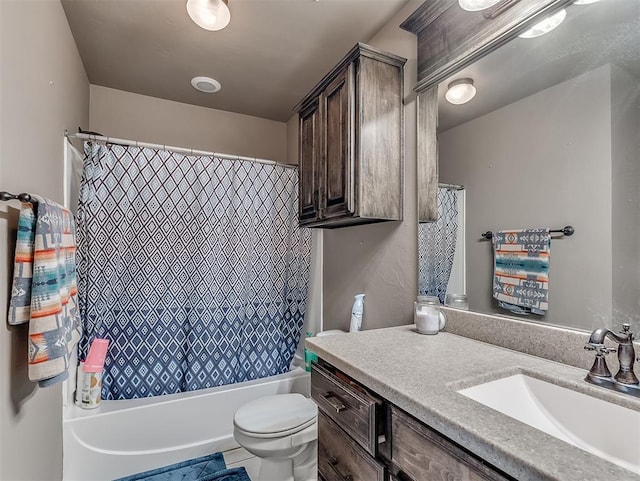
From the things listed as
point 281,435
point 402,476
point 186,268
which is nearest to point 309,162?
point 186,268

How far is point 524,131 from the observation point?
1.09m

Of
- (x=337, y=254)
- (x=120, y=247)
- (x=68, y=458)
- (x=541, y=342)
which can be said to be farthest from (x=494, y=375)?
(x=68, y=458)

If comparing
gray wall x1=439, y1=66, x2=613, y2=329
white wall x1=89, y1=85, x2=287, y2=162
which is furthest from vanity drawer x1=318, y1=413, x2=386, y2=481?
white wall x1=89, y1=85, x2=287, y2=162

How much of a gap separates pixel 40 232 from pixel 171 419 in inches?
52.1

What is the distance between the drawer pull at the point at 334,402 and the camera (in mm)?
973

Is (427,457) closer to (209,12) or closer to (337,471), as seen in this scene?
(337,471)

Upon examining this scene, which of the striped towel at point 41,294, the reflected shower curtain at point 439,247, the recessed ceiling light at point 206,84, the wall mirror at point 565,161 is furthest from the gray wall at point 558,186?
the recessed ceiling light at point 206,84

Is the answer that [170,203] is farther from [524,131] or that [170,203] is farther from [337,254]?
[524,131]

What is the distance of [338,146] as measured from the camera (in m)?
1.59

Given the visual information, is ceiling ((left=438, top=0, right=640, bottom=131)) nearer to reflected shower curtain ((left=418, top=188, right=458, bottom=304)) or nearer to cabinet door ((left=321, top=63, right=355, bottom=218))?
reflected shower curtain ((left=418, top=188, right=458, bottom=304))

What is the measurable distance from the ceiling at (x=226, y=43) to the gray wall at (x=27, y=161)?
0.90 ft

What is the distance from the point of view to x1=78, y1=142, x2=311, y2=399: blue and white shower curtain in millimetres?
1837

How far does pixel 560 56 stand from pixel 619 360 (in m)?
0.89

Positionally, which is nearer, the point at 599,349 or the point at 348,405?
the point at 599,349
